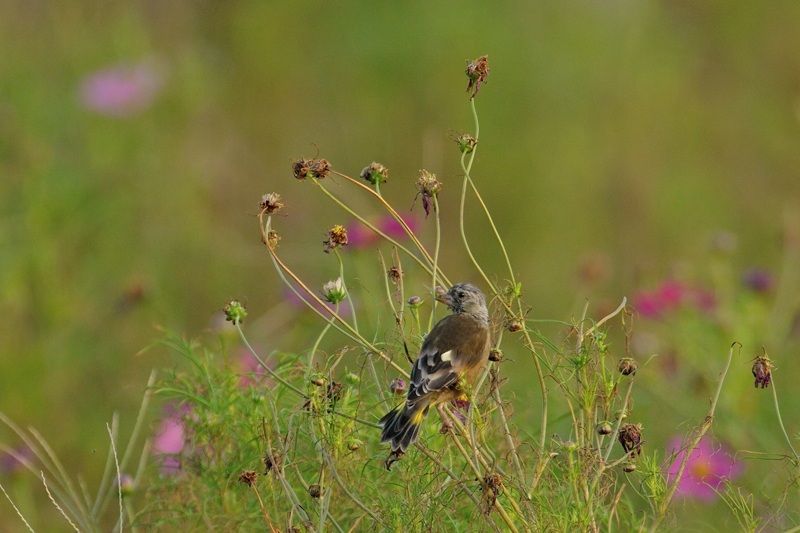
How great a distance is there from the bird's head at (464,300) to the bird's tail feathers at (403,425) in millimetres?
215

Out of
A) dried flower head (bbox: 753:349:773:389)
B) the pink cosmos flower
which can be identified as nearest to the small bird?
dried flower head (bbox: 753:349:773:389)

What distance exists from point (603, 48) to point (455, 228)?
5.03 ft

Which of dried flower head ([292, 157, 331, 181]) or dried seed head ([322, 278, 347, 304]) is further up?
dried flower head ([292, 157, 331, 181])

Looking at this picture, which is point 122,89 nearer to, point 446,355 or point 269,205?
point 269,205

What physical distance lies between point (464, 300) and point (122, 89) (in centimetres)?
356

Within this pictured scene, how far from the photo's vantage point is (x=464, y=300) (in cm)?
169

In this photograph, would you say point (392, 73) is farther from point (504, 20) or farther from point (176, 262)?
point (176, 262)

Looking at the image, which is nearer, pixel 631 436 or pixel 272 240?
pixel 631 436

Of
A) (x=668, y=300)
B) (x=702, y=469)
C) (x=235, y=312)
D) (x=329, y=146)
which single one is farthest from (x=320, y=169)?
(x=329, y=146)

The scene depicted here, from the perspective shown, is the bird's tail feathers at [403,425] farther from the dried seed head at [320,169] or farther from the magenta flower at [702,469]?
the magenta flower at [702,469]

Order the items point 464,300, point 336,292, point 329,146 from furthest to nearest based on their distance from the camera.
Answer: point 329,146
point 464,300
point 336,292

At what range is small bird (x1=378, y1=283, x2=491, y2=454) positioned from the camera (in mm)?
1503

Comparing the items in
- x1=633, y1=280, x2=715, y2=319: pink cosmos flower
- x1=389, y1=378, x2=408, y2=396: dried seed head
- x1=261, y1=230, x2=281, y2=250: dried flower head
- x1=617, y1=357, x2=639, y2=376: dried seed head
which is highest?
x1=261, y1=230, x2=281, y2=250: dried flower head

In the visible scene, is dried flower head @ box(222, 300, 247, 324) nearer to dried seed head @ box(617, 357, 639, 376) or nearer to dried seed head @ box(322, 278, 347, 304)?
dried seed head @ box(322, 278, 347, 304)
